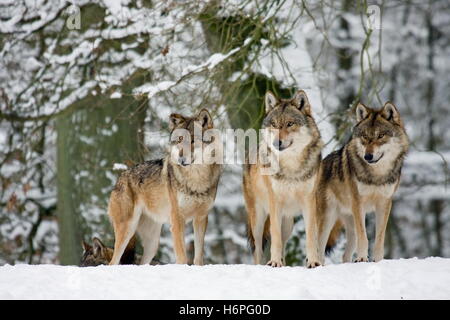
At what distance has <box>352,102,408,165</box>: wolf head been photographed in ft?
22.9

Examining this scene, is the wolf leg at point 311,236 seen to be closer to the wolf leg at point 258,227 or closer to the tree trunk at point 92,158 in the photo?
the wolf leg at point 258,227

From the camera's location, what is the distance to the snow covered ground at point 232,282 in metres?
4.98

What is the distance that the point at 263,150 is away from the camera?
274 inches

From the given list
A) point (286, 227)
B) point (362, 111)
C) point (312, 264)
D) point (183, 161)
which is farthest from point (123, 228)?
point (362, 111)

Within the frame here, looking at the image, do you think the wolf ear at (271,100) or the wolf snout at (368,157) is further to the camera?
the wolf ear at (271,100)

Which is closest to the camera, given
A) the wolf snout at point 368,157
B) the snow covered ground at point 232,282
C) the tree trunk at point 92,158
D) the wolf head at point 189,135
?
the snow covered ground at point 232,282

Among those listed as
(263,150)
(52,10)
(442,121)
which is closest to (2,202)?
(52,10)

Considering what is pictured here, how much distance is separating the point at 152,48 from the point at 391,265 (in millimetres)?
6008

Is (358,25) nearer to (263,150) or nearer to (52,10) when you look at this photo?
(52,10)

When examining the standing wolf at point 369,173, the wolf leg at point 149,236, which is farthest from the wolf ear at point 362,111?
the wolf leg at point 149,236

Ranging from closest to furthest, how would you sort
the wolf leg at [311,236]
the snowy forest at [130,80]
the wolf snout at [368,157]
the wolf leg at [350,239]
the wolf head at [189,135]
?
the wolf leg at [311,236]
the wolf snout at [368,157]
the wolf head at [189,135]
the wolf leg at [350,239]
the snowy forest at [130,80]

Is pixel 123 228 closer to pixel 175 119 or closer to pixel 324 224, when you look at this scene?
pixel 175 119

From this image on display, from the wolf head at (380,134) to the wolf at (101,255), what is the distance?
Result: 3.04 meters
